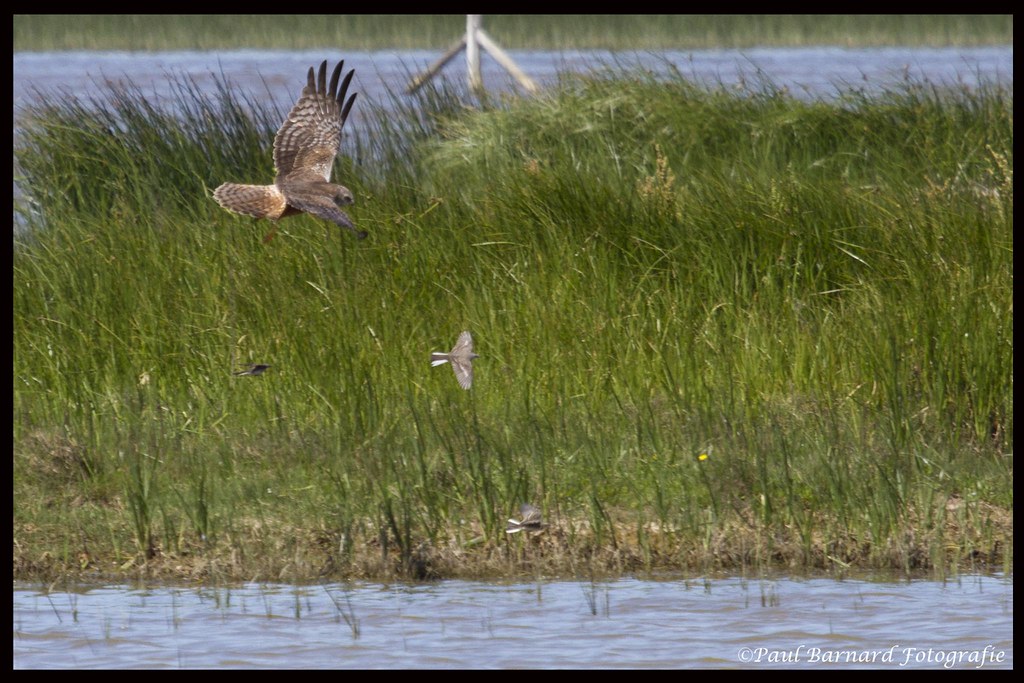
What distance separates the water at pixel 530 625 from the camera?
4762mm

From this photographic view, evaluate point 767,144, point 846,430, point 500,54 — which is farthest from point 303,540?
point 500,54

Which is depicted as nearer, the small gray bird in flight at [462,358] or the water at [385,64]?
the small gray bird in flight at [462,358]

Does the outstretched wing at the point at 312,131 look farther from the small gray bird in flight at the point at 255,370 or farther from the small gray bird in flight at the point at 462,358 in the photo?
the small gray bird in flight at the point at 462,358

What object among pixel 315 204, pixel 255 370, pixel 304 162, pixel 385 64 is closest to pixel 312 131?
pixel 304 162

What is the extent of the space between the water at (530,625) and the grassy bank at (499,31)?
3197cm

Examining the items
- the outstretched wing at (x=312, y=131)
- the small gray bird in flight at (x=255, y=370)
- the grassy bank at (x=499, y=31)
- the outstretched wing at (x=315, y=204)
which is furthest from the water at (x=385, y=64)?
the outstretched wing at (x=315, y=204)

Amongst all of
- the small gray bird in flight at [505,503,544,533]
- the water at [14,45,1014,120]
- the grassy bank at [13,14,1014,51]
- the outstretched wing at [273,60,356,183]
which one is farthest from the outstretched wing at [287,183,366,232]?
the grassy bank at [13,14,1014,51]

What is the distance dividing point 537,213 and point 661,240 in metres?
0.58

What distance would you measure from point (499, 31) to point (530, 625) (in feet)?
117

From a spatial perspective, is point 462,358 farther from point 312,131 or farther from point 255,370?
point 312,131

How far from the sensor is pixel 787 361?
272 inches

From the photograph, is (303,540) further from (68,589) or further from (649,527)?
(649,527)

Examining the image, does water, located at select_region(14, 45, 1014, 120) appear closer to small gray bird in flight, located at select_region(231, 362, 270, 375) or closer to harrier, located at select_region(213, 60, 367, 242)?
harrier, located at select_region(213, 60, 367, 242)

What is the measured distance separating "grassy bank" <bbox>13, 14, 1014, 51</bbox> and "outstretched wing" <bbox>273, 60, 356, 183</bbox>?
29916mm
